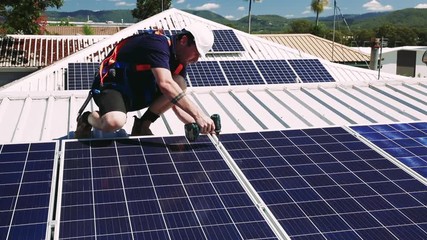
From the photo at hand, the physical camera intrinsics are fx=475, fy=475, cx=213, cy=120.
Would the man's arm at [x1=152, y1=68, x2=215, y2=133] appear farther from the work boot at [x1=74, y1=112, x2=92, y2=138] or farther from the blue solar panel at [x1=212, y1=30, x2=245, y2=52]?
the blue solar panel at [x1=212, y1=30, x2=245, y2=52]

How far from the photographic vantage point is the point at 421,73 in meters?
55.6

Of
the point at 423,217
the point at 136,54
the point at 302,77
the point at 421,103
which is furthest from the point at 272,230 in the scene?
the point at 302,77

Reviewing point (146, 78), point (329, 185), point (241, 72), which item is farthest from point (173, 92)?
point (241, 72)

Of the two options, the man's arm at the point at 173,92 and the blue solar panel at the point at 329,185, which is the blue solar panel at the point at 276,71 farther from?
the man's arm at the point at 173,92

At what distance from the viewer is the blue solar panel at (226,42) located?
20.8 m

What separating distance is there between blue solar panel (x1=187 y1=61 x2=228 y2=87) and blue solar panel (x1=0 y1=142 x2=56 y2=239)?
386 inches

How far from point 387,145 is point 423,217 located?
215 centimetres

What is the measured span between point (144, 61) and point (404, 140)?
4.41 metres

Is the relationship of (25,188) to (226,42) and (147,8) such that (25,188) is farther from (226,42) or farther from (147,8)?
(147,8)

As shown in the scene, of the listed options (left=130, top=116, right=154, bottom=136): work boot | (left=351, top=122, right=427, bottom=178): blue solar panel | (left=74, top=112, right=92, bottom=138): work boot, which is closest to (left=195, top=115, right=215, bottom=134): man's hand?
(left=130, top=116, right=154, bottom=136): work boot

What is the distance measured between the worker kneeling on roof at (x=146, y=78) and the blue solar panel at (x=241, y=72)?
8.99m

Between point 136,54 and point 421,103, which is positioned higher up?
point 136,54

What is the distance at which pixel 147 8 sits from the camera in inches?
3172

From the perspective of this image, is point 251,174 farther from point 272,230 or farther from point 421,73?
point 421,73
